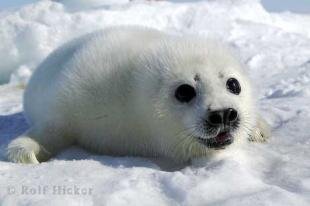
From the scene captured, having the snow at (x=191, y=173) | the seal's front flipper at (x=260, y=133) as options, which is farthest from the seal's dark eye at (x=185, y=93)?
the seal's front flipper at (x=260, y=133)

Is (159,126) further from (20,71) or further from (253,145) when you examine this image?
(20,71)

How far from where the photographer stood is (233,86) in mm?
2807

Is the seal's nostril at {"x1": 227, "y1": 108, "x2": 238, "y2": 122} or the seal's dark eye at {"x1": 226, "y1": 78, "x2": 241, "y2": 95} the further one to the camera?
the seal's dark eye at {"x1": 226, "y1": 78, "x2": 241, "y2": 95}

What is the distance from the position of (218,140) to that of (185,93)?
274mm

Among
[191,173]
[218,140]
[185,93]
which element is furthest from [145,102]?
[191,173]

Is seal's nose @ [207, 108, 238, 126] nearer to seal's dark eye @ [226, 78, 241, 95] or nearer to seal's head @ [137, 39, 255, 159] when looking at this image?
seal's head @ [137, 39, 255, 159]

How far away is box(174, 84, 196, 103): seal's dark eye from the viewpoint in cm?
268

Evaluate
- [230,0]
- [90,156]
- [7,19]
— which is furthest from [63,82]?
[230,0]

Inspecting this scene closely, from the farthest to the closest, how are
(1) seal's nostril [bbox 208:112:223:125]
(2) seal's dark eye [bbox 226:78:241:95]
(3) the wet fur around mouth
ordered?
(2) seal's dark eye [bbox 226:78:241:95] < (3) the wet fur around mouth < (1) seal's nostril [bbox 208:112:223:125]

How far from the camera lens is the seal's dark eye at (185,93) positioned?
268 cm

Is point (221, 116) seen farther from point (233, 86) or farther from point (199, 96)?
point (233, 86)

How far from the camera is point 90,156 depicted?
2.91 m

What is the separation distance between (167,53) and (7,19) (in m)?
9.08

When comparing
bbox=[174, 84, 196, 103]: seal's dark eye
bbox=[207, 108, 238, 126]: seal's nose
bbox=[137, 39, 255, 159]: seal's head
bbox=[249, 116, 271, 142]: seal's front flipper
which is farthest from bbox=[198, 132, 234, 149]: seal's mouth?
bbox=[249, 116, 271, 142]: seal's front flipper
